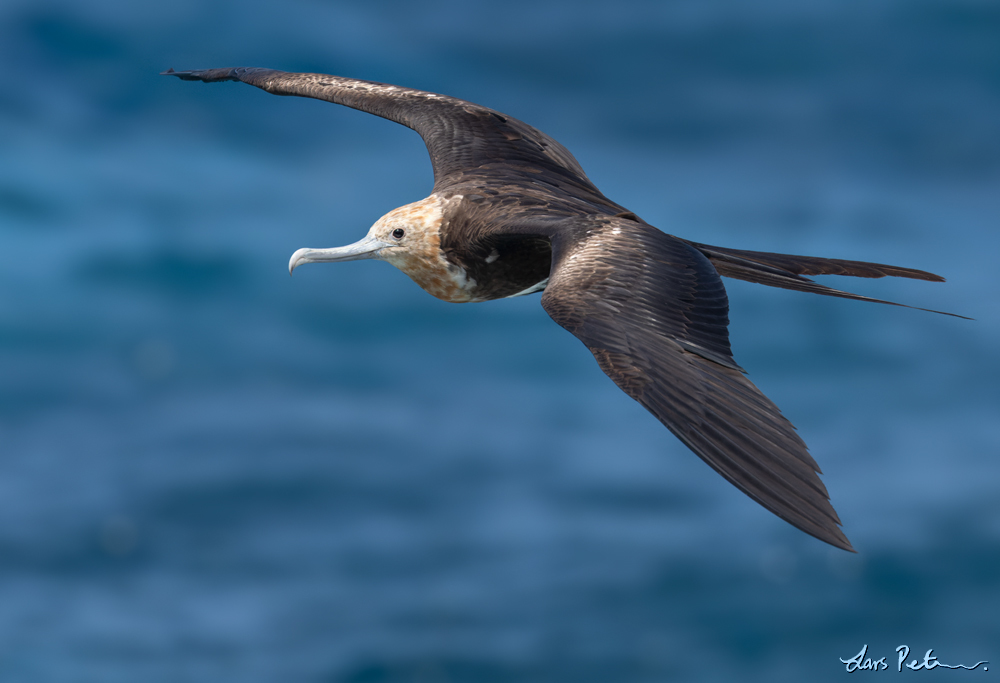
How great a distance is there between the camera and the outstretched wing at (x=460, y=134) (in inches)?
306

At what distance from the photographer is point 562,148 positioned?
8.34 metres

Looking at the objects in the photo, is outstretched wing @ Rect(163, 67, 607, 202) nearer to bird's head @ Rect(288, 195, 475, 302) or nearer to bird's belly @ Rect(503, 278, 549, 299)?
bird's head @ Rect(288, 195, 475, 302)

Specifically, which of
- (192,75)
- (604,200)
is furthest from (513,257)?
(192,75)

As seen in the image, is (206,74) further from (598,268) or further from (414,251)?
(598,268)

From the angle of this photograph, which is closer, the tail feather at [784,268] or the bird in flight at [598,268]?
the bird in flight at [598,268]

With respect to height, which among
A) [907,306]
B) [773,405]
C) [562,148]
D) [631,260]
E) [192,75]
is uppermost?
[192,75]

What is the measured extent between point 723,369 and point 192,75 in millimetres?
6783

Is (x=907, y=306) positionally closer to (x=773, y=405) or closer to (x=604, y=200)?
(x=773, y=405)

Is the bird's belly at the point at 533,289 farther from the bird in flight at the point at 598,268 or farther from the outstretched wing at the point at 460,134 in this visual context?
the outstretched wing at the point at 460,134

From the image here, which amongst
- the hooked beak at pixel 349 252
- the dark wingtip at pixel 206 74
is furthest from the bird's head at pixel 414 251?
the dark wingtip at pixel 206 74

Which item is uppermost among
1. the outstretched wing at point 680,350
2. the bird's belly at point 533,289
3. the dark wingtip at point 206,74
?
the dark wingtip at point 206,74

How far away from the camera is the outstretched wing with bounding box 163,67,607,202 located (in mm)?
7781

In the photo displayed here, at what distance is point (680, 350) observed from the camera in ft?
17.8

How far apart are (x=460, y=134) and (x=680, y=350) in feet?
11.1
